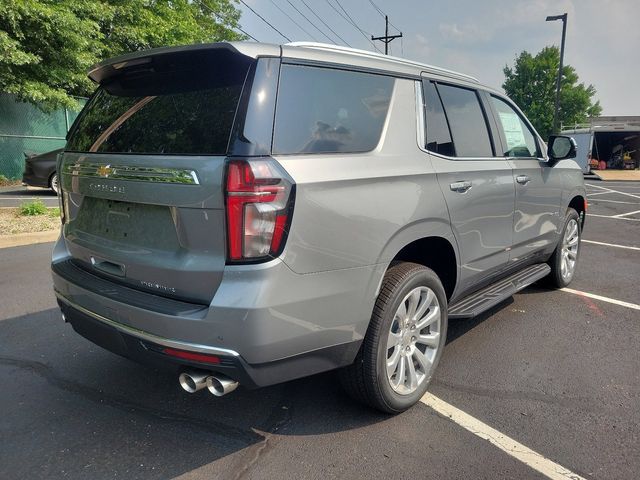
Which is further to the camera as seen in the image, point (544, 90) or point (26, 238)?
point (544, 90)

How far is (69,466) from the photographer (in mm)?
2322

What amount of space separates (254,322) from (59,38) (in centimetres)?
1109

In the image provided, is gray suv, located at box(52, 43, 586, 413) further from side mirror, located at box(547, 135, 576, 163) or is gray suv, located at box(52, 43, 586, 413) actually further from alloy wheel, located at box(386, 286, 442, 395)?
side mirror, located at box(547, 135, 576, 163)

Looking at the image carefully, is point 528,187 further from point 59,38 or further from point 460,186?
point 59,38

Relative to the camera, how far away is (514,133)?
13.6 feet

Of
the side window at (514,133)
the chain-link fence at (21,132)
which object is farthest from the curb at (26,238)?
the chain-link fence at (21,132)

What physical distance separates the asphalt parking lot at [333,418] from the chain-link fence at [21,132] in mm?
13371

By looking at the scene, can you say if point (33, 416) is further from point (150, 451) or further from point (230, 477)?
point (230, 477)

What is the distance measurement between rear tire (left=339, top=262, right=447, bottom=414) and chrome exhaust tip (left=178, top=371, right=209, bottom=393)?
0.77 m

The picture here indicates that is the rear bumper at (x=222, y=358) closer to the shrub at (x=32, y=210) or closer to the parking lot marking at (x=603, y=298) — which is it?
the parking lot marking at (x=603, y=298)

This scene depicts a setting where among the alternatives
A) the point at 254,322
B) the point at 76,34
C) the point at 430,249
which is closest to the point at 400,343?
the point at 430,249

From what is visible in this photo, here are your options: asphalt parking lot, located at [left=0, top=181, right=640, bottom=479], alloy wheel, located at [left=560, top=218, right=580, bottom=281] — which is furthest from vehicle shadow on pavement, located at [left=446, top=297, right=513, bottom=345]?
A: alloy wheel, located at [left=560, top=218, right=580, bottom=281]

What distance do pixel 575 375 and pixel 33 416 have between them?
3386mm

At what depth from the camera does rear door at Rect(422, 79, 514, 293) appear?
10.00ft
